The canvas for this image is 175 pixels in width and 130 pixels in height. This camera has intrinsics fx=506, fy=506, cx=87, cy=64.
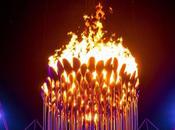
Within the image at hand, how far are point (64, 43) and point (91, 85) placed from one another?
3736 mm

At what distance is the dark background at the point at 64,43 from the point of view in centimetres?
1036

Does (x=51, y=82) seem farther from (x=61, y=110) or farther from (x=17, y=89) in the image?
(x=17, y=89)

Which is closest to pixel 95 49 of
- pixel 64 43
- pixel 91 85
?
pixel 91 85

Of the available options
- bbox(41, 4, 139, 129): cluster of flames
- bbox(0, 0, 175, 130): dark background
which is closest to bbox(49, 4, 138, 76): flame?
bbox(41, 4, 139, 129): cluster of flames

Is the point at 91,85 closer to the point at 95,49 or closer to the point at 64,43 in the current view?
the point at 95,49

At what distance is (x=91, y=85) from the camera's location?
23.8ft

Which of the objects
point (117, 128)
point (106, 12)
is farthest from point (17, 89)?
point (117, 128)

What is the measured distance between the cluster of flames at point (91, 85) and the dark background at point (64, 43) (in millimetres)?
2471

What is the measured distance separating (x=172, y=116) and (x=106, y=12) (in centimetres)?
368

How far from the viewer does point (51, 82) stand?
293 inches

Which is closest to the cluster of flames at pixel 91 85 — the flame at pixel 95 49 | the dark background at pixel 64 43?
the flame at pixel 95 49

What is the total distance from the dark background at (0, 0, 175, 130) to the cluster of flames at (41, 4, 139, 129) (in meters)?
A: 2.47

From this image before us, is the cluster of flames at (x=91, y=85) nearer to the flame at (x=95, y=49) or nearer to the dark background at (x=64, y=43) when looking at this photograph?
the flame at (x=95, y=49)

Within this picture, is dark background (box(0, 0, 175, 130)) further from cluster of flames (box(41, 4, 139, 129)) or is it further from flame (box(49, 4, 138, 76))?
cluster of flames (box(41, 4, 139, 129))
